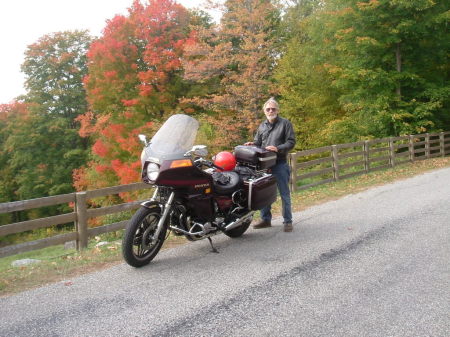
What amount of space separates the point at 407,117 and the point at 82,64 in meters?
23.7

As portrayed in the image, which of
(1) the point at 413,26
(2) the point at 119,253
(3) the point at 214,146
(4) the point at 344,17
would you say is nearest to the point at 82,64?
(3) the point at 214,146

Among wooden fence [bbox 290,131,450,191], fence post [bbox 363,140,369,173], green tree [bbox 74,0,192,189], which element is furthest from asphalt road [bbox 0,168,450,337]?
green tree [bbox 74,0,192,189]

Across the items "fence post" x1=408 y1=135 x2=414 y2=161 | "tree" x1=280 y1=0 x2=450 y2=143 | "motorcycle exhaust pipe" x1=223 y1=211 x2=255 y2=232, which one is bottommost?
"fence post" x1=408 y1=135 x2=414 y2=161

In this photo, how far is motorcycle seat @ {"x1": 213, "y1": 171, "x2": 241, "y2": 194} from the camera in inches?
203

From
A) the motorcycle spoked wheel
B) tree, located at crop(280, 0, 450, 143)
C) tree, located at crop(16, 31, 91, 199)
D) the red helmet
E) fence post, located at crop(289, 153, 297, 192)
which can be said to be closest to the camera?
the motorcycle spoked wheel

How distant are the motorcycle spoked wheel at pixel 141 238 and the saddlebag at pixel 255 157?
1740 millimetres

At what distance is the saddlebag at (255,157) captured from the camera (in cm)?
574

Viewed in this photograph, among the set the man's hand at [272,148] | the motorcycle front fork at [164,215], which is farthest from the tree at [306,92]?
the motorcycle front fork at [164,215]

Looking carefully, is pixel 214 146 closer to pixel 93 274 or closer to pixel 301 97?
pixel 301 97

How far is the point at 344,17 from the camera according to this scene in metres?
18.2

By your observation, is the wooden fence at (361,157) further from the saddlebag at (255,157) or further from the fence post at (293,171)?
the saddlebag at (255,157)

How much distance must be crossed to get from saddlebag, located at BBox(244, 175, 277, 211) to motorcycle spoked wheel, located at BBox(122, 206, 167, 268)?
137 cm

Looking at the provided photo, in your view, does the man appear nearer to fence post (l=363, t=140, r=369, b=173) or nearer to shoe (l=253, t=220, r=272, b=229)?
shoe (l=253, t=220, r=272, b=229)

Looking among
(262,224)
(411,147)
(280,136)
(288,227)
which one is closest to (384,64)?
(411,147)
